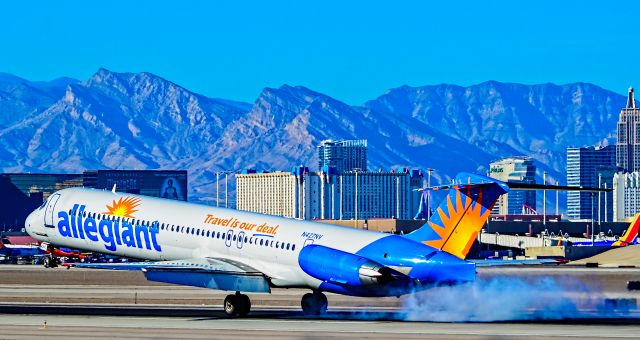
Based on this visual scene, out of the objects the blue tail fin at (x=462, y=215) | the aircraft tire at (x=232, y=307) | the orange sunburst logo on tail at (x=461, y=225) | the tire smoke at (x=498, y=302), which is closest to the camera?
the blue tail fin at (x=462, y=215)

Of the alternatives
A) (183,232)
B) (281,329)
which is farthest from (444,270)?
(183,232)

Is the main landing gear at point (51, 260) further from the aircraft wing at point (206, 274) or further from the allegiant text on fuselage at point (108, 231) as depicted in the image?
the aircraft wing at point (206, 274)

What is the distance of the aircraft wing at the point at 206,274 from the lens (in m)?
61.6

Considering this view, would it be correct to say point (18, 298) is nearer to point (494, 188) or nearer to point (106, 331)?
point (106, 331)

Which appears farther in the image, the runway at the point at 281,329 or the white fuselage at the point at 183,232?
the white fuselage at the point at 183,232

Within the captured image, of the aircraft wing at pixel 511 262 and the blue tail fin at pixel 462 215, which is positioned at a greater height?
the blue tail fin at pixel 462 215

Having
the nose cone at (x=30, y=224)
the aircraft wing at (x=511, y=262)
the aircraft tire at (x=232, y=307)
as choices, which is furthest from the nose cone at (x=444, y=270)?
the nose cone at (x=30, y=224)

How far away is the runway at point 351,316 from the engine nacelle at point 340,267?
5.71 ft

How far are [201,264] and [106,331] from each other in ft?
35.9

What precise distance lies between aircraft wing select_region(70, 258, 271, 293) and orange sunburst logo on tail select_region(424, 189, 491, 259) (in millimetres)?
8511

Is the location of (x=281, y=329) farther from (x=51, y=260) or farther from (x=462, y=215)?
(x=51, y=260)

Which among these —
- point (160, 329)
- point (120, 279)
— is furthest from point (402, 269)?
point (120, 279)

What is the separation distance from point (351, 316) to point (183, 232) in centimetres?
870

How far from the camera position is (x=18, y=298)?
79.4 metres
